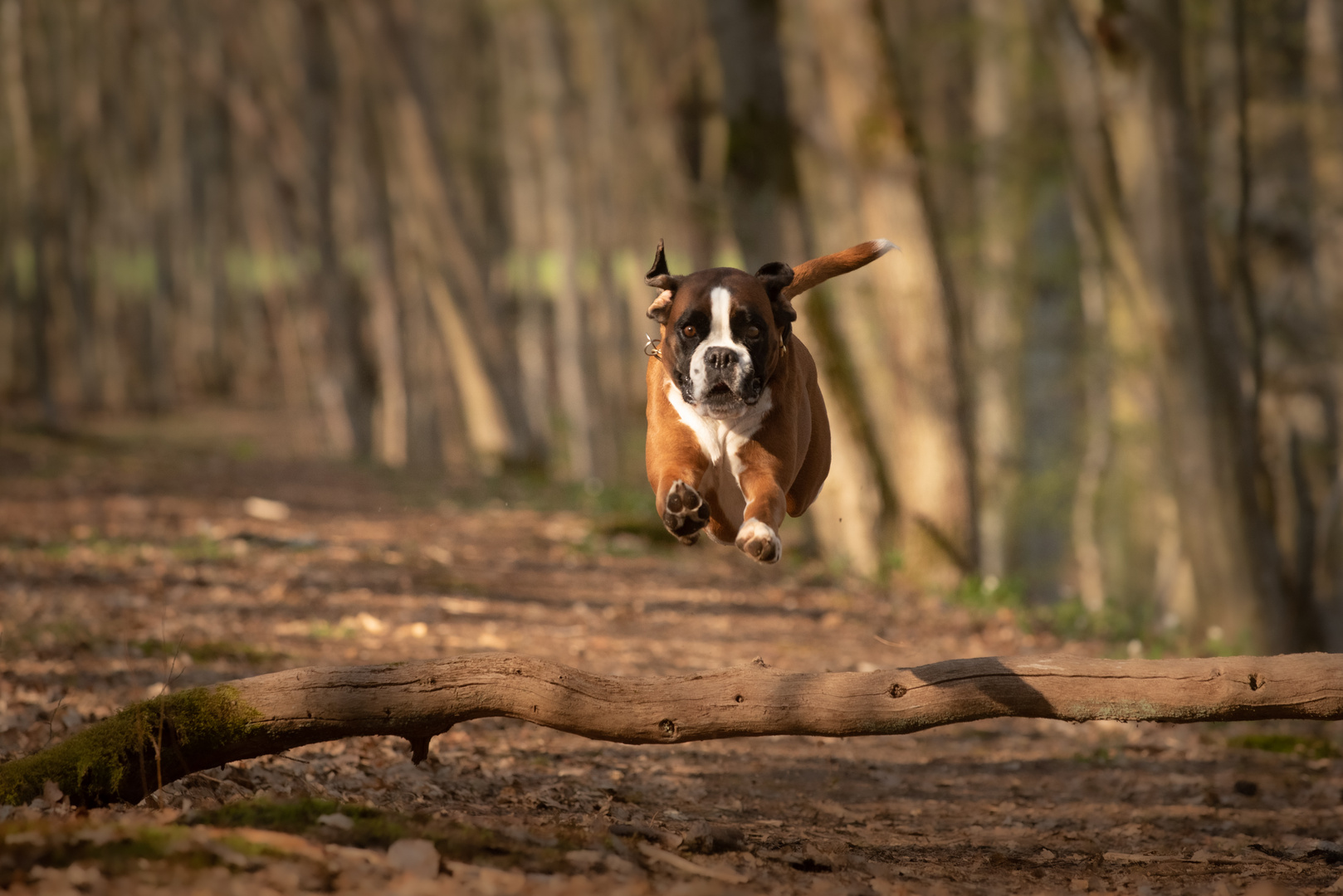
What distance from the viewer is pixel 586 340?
91.3ft

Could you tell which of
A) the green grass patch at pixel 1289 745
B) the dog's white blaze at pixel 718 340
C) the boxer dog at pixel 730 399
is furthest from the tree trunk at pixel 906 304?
the dog's white blaze at pixel 718 340

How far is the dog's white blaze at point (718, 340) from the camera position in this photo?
3816 millimetres

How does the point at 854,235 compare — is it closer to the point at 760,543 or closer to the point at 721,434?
the point at 721,434

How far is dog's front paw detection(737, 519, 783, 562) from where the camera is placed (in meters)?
3.80

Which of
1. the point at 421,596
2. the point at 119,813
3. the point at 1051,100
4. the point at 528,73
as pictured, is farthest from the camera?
the point at 528,73

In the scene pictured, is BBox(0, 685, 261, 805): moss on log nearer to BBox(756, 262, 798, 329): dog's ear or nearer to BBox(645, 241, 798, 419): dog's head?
BBox(645, 241, 798, 419): dog's head

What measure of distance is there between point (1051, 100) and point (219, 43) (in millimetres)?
25784

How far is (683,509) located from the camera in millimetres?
3865

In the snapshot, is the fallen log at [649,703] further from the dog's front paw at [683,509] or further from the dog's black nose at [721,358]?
the dog's black nose at [721,358]

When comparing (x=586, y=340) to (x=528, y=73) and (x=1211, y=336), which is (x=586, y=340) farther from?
(x=1211, y=336)

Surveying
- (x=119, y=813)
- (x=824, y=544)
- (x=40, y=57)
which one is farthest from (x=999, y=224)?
(x=40, y=57)

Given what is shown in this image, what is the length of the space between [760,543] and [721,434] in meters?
0.47

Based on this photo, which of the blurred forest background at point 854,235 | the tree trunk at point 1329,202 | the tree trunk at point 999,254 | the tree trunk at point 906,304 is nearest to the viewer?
the blurred forest background at point 854,235

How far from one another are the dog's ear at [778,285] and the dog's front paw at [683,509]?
1.90 feet
